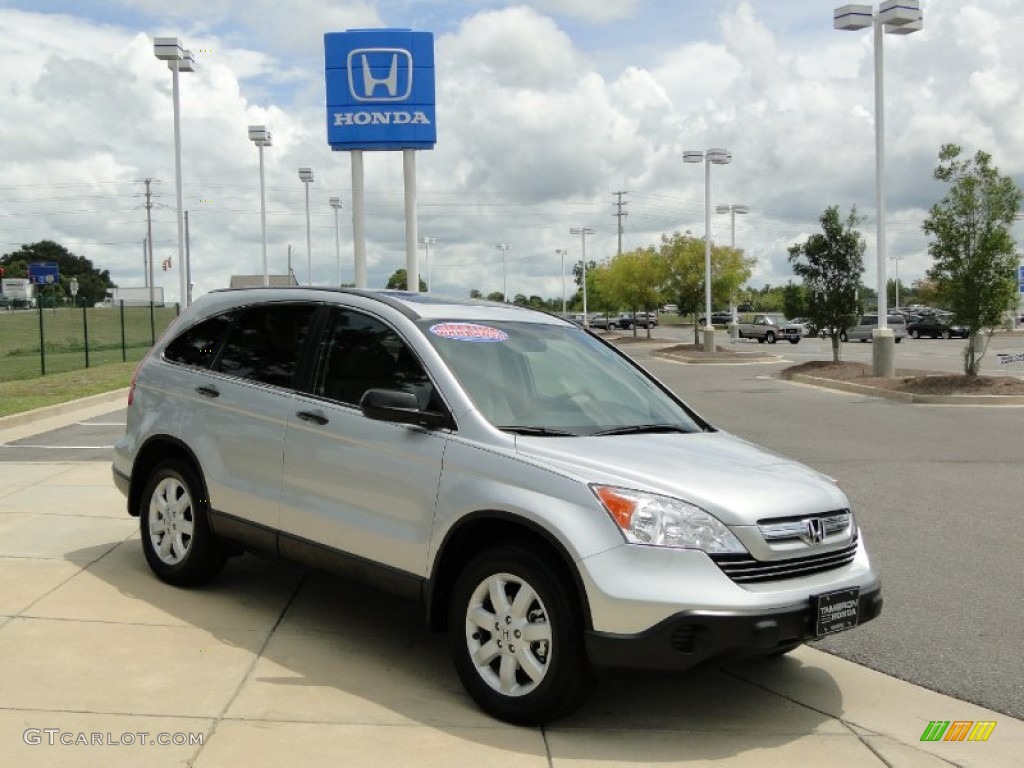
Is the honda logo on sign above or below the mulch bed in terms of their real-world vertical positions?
above

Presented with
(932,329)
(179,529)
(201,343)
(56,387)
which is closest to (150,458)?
(179,529)

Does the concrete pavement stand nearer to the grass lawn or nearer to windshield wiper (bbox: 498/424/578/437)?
windshield wiper (bbox: 498/424/578/437)

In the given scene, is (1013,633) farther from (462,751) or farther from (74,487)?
(74,487)

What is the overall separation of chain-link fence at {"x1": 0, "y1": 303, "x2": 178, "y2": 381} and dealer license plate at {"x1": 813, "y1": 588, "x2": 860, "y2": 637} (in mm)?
24722

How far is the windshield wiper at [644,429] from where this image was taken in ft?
16.1

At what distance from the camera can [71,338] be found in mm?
41344

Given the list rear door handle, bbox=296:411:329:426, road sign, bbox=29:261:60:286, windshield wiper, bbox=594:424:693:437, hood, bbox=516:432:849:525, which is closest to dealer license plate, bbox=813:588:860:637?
hood, bbox=516:432:849:525

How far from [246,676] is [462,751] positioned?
128cm

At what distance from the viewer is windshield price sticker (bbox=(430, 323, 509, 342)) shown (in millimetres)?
5273

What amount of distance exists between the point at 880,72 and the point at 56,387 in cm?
1933

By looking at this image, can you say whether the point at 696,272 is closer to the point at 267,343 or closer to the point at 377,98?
the point at 377,98

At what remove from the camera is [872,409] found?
1877 cm

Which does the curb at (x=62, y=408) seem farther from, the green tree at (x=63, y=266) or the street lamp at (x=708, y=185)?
the green tree at (x=63, y=266)

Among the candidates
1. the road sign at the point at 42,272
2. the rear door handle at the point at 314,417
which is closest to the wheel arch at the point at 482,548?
the rear door handle at the point at 314,417
